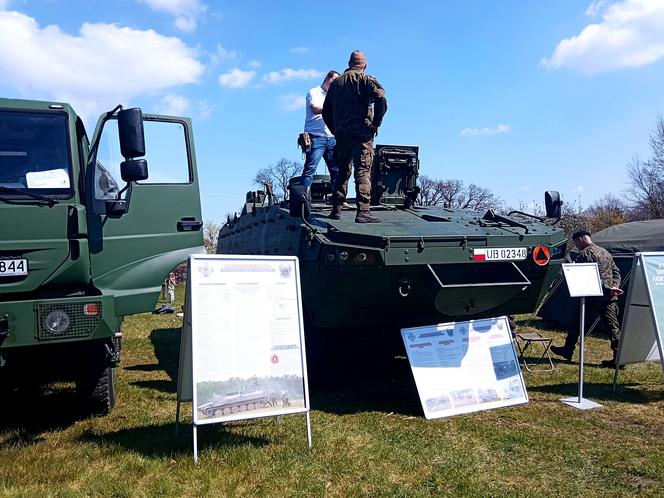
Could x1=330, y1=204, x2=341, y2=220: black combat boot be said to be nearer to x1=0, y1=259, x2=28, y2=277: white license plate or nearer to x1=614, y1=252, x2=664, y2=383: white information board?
x1=0, y1=259, x2=28, y2=277: white license plate

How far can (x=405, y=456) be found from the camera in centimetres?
447

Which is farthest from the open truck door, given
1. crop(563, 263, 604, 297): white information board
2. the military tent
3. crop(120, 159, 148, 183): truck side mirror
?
the military tent

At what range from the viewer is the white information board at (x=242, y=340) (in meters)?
4.42

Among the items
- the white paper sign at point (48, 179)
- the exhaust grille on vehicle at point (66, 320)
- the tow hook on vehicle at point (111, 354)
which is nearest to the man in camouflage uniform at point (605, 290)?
the tow hook on vehicle at point (111, 354)

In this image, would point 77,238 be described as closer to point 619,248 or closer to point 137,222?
point 137,222

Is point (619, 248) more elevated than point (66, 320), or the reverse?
point (619, 248)

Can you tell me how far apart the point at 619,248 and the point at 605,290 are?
166 inches

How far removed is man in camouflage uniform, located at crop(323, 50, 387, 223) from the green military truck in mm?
1651

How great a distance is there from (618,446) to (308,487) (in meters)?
2.46

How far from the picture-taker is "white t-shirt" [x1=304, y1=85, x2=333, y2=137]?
7801 millimetres

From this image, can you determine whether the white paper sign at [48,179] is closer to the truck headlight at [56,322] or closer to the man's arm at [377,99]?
the truck headlight at [56,322]

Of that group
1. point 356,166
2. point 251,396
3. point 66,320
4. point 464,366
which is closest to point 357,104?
point 356,166

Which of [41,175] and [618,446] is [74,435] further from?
[618,446]

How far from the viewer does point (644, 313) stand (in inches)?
255
